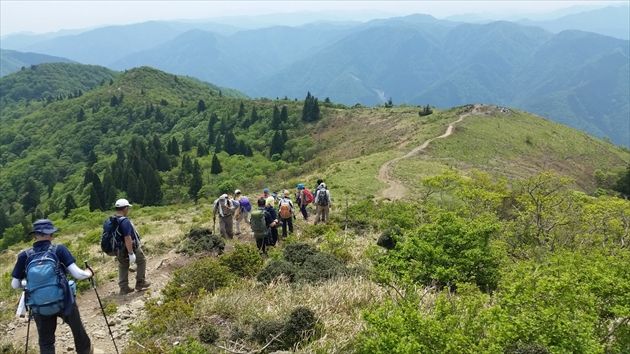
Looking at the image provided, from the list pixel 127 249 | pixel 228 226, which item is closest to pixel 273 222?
pixel 228 226

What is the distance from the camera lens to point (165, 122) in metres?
131

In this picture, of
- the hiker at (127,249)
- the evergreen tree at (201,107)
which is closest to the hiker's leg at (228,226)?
the hiker at (127,249)

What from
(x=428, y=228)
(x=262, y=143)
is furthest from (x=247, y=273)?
(x=262, y=143)

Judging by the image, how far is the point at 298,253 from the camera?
44.1 ft

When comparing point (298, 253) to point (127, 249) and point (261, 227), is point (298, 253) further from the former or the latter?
point (127, 249)

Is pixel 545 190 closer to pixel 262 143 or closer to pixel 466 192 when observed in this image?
pixel 466 192

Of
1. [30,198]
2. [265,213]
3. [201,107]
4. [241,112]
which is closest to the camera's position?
[265,213]

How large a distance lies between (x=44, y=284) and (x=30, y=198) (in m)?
109

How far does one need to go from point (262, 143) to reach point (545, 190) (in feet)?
247

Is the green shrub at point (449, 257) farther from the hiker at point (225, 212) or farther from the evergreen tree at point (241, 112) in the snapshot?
the evergreen tree at point (241, 112)

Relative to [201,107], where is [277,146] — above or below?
below

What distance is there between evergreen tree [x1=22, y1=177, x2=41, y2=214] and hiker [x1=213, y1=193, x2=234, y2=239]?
9443cm

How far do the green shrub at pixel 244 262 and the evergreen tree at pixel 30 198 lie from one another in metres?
99.8

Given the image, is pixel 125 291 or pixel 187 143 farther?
pixel 187 143
